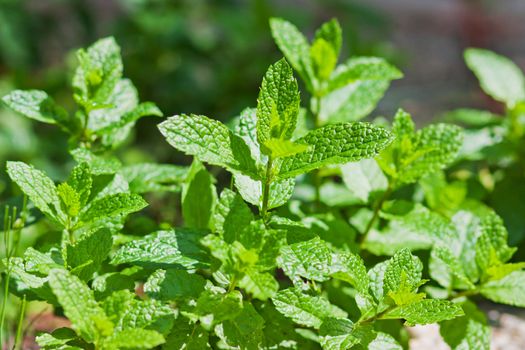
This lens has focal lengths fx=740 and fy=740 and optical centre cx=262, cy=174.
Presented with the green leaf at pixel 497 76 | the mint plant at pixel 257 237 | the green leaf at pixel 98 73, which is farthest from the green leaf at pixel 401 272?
the green leaf at pixel 497 76

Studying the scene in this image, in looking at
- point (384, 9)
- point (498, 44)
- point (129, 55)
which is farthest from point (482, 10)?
point (129, 55)

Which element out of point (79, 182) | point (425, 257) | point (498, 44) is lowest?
point (498, 44)

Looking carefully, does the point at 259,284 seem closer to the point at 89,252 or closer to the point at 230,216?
the point at 230,216

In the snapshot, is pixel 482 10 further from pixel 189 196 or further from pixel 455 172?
pixel 189 196

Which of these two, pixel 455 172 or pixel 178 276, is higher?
pixel 178 276

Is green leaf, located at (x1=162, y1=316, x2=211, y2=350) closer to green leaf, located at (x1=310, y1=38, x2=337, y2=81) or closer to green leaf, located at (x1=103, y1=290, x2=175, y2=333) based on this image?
green leaf, located at (x1=103, y1=290, x2=175, y2=333)

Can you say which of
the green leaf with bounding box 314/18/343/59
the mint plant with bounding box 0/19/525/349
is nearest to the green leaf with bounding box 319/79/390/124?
the mint plant with bounding box 0/19/525/349
